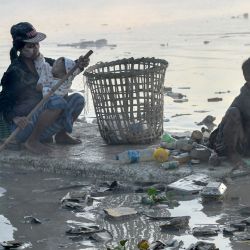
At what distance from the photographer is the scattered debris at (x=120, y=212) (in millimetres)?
5863

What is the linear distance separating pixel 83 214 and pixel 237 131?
5.70ft

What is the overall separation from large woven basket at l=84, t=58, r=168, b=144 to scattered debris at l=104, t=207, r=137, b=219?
1.98 m

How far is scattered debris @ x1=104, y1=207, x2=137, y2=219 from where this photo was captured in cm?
586

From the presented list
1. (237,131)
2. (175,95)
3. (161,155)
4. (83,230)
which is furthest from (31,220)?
(175,95)

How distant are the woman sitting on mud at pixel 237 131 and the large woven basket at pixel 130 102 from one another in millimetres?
1029

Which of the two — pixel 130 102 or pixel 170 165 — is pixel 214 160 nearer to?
pixel 170 165

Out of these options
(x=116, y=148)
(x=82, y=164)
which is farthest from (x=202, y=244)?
(x=116, y=148)

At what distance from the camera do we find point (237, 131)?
6.96m

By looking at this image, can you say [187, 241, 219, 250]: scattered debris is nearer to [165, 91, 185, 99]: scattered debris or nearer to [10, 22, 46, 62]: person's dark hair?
[10, 22, 46, 62]: person's dark hair

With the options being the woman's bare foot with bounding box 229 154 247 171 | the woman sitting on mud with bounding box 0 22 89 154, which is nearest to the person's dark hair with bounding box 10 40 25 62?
the woman sitting on mud with bounding box 0 22 89 154

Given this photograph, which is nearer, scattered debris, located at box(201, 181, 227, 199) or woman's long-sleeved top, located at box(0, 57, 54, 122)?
scattered debris, located at box(201, 181, 227, 199)

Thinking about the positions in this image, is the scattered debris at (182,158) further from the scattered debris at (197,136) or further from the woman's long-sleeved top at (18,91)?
the woman's long-sleeved top at (18,91)

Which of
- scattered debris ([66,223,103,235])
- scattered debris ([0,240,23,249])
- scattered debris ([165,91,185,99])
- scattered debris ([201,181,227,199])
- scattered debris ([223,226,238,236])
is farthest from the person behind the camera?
scattered debris ([165,91,185,99])

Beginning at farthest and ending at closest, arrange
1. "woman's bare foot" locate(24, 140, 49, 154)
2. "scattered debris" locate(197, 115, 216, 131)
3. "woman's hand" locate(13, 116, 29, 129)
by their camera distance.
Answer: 1. "scattered debris" locate(197, 115, 216, 131)
2. "woman's bare foot" locate(24, 140, 49, 154)
3. "woman's hand" locate(13, 116, 29, 129)
